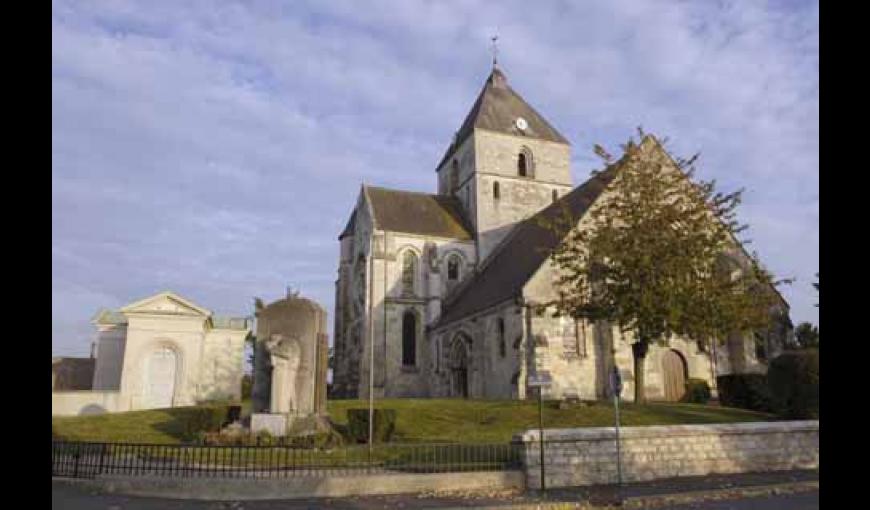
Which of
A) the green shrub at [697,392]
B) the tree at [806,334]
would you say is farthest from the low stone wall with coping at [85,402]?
the tree at [806,334]

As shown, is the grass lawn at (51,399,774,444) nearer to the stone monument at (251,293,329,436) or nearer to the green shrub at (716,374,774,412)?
the green shrub at (716,374,774,412)

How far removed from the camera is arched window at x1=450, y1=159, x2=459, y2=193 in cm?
4500

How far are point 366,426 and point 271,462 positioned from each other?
493 centimetres

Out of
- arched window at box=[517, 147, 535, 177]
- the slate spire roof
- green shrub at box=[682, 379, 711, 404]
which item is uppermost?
the slate spire roof

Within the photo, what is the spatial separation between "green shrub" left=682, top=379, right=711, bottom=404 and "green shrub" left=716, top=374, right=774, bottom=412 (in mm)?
597

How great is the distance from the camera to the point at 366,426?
1638 cm

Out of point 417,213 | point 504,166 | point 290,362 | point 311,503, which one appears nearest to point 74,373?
Result: point 417,213

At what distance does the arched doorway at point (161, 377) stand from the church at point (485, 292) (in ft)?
34.5

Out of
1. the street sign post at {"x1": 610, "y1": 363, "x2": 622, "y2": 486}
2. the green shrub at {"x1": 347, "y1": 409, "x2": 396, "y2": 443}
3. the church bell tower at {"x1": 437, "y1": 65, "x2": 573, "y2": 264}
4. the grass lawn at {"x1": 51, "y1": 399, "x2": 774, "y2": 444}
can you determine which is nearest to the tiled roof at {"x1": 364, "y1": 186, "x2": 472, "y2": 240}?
the church bell tower at {"x1": 437, "y1": 65, "x2": 573, "y2": 264}

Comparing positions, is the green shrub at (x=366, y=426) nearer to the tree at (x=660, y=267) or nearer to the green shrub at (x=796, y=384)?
the tree at (x=660, y=267)

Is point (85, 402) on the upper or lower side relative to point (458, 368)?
lower

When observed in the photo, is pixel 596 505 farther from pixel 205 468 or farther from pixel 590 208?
pixel 590 208

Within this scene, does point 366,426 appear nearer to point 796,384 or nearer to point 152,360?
point 796,384
